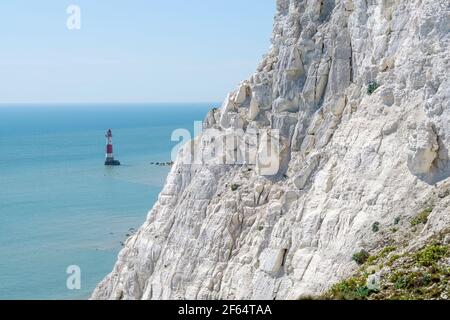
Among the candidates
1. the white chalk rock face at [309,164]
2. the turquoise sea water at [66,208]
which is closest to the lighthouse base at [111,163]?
the turquoise sea water at [66,208]

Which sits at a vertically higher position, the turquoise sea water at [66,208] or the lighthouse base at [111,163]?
the lighthouse base at [111,163]

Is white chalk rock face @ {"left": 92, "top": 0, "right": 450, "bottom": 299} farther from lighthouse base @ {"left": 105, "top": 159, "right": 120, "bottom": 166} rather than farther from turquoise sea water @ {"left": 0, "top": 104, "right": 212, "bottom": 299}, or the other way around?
lighthouse base @ {"left": 105, "top": 159, "right": 120, "bottom": 166}

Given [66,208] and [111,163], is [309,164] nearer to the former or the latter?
[66,208]

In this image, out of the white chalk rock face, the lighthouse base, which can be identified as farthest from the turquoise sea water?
the white chalk rock face

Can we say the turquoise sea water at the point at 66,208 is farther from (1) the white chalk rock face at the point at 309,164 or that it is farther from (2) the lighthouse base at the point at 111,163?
(1) the white chalk rock face at the point at 309,164

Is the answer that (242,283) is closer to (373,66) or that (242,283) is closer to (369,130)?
(369,130)

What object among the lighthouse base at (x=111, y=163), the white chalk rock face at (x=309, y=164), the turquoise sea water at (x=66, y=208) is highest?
the white chalk rock face at (x=309, y=164)

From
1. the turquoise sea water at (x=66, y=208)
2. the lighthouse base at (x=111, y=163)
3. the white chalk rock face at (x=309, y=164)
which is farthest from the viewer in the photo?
the lighthouse base at (x=111, y=163)
